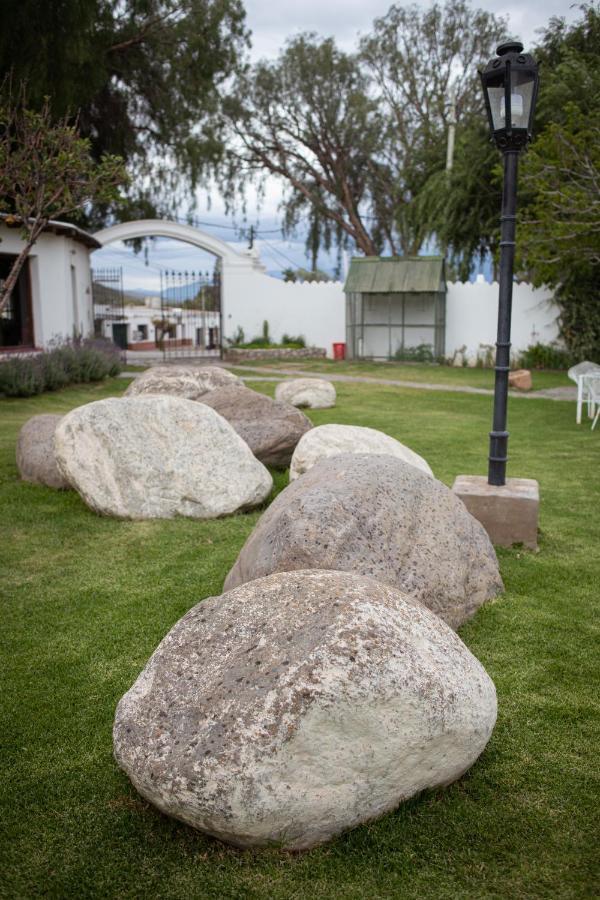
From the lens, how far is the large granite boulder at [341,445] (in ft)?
21.6

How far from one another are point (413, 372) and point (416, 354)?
3277 millimetres

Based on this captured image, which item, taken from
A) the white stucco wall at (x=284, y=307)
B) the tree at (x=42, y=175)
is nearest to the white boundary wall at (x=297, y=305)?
the white stucco wall at (x=284, y=307)

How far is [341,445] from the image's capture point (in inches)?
262

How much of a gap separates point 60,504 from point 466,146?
21087 mm

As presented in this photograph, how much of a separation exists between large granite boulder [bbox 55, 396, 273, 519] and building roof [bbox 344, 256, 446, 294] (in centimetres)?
1714

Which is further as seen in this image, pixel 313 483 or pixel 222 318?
pixel 222 318

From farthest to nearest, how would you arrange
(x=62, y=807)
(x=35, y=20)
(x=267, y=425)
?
(x=35, y=20) → (x=267, y=425) → (x=62, y=807)

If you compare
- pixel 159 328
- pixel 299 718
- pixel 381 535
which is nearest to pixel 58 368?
pixel 381 535

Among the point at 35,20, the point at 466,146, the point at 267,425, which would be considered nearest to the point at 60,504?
the point at 267,425

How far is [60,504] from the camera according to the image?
6.98 meters

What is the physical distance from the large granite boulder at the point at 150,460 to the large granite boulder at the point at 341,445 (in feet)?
1.82

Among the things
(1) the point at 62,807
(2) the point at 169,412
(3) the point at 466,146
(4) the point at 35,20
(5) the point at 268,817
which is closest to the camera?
(5) the point at 268,817

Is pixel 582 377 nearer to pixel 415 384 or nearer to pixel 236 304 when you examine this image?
pixel 415 384

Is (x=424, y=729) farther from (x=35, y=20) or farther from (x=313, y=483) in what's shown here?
(x=35, y=20)
